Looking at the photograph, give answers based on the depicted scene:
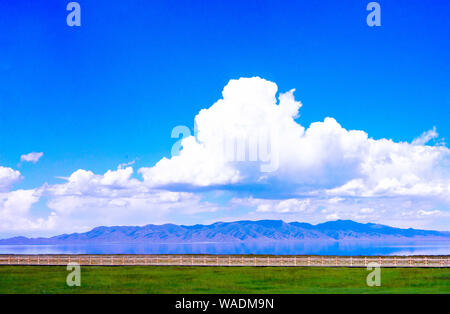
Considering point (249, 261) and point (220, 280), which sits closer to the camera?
point (220, 280)

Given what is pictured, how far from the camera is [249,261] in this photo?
180 ft

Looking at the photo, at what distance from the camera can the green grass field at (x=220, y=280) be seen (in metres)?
35.1

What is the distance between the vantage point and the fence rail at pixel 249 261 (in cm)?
5131

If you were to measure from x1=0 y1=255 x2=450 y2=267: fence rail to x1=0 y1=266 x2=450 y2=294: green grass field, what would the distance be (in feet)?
5.89

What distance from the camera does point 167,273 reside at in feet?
153

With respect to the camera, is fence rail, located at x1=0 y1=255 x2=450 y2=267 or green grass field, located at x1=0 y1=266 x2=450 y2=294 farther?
fence rail, located at x1=0 y1=255 x2=450 y2=267

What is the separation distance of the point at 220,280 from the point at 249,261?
46.2 feet

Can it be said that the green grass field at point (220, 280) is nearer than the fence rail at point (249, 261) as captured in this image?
Yes

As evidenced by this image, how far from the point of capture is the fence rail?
168 feet

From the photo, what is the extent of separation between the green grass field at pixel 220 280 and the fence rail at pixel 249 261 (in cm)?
179
